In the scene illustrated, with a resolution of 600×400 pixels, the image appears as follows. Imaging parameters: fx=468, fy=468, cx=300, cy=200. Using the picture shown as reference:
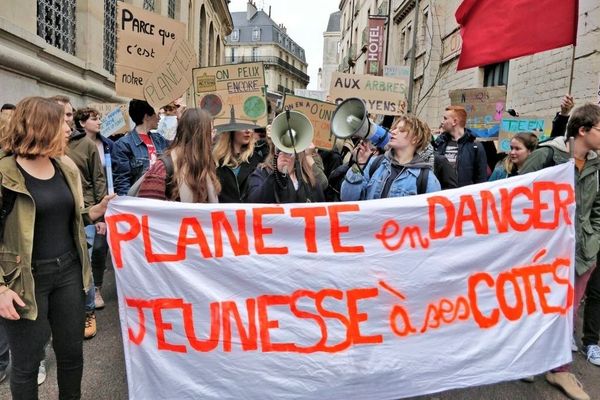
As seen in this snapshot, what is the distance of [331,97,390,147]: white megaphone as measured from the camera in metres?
3.33

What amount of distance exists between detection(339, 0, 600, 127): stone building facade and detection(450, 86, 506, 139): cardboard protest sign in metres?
1.26

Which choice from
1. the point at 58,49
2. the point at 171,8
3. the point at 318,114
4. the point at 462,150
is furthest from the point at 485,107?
the point at 171,8

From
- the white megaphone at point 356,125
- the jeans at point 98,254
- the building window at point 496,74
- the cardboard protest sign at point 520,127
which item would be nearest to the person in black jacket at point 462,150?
the cardboard protest sign at point 520,127

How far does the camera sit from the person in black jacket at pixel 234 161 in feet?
10.6

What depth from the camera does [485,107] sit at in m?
6.38

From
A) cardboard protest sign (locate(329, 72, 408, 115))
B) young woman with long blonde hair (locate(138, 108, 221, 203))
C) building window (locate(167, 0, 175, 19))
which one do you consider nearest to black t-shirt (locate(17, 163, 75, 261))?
young woman with long blonde hair (locate(138, 108, 221, 203))

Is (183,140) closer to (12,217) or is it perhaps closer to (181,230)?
(181,230)

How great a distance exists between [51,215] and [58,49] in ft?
25.7

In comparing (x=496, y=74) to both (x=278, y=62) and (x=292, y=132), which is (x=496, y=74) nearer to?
(x=292, y=132)

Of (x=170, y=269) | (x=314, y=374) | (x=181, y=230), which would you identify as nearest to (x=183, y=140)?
(x=181, y=230)

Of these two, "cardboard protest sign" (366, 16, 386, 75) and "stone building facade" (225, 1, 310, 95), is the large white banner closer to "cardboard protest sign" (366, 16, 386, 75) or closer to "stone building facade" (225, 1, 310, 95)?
"cardboard protest sign" (366, 16, 386, 75)

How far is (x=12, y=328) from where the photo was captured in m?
2.16

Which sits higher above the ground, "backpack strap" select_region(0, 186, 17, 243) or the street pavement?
"backpack strap" select_region(0, 186, 17, 243)

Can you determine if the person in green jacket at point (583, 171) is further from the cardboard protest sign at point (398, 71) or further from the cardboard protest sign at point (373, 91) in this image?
the cardboard protest sign at point (398, 71)
